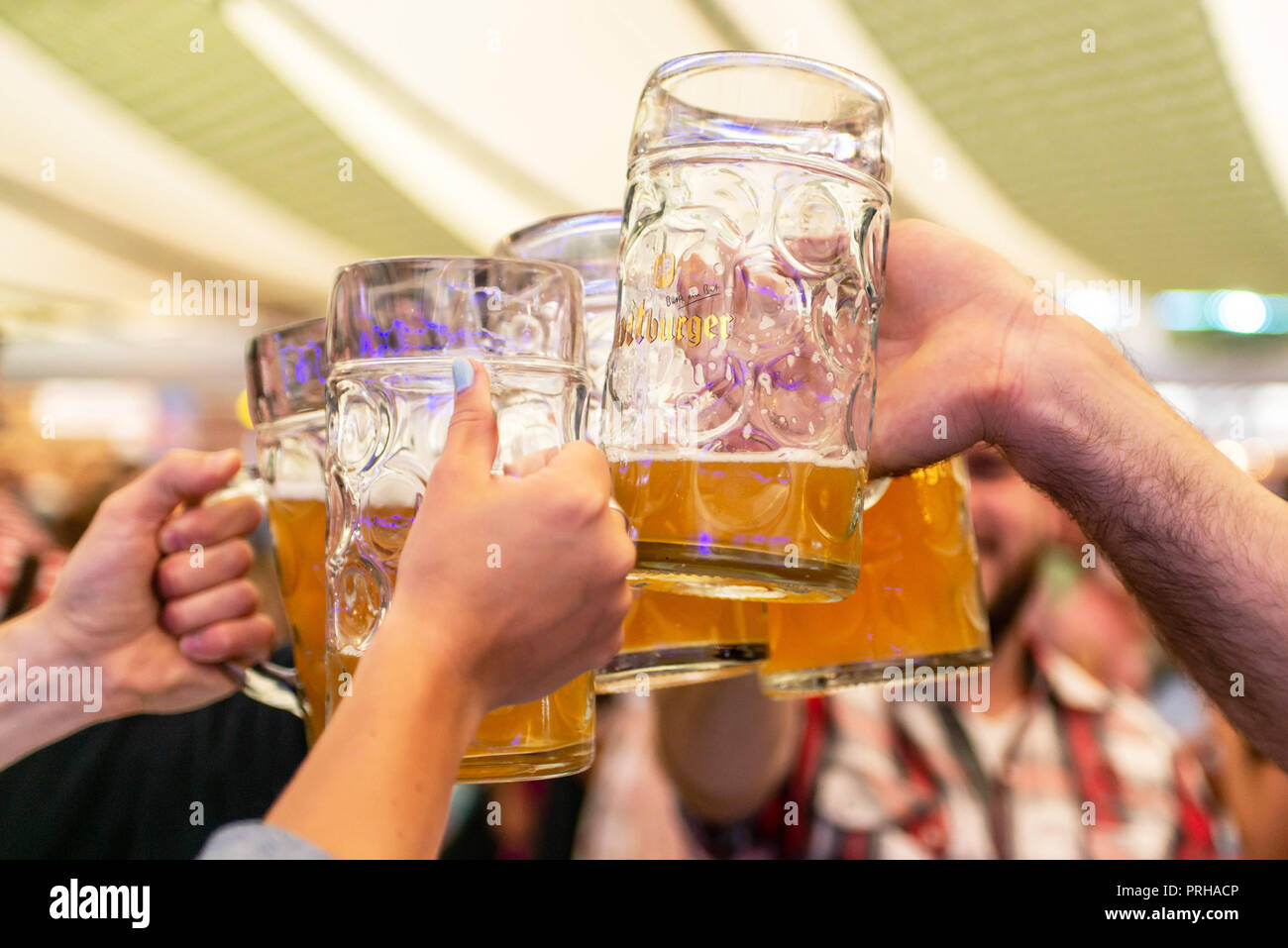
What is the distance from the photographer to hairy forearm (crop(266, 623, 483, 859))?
1.52 ft

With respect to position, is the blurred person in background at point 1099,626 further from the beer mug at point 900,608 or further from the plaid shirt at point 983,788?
the beer mug at point 900,608

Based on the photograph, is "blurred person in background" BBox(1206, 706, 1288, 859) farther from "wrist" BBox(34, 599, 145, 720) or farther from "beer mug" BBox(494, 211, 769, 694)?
"wrist" BBox(34, 599, 145, 720)

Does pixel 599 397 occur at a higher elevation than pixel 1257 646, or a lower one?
higher

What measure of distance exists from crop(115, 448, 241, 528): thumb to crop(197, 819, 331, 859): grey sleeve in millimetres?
483

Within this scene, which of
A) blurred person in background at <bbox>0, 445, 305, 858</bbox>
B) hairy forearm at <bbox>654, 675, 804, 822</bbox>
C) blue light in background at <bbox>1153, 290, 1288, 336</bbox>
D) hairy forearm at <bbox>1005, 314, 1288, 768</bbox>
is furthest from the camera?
blue light in background at <bbox>1153, 290, 1288, 336</bbox>

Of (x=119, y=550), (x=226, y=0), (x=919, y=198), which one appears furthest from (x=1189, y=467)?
(x=919, y=198)

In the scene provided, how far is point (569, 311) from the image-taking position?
60 cm

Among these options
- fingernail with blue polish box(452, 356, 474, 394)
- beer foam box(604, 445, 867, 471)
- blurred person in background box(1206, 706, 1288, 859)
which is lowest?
blurred person in background box(1206, 706, 1288, 859)

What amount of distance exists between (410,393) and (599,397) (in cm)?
15

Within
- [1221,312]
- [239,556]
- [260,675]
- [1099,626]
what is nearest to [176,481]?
[239,556]

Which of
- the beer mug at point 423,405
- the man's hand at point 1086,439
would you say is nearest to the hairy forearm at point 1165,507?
the man's hand at point 1086,439

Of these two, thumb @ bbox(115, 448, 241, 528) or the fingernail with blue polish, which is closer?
the fingernail with blue polish

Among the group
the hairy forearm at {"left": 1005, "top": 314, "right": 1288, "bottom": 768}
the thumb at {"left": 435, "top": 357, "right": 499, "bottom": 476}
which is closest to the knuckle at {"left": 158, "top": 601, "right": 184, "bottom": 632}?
the thumb at {"left": 435, "top": 357, "right": 499, "bottom": 476}
